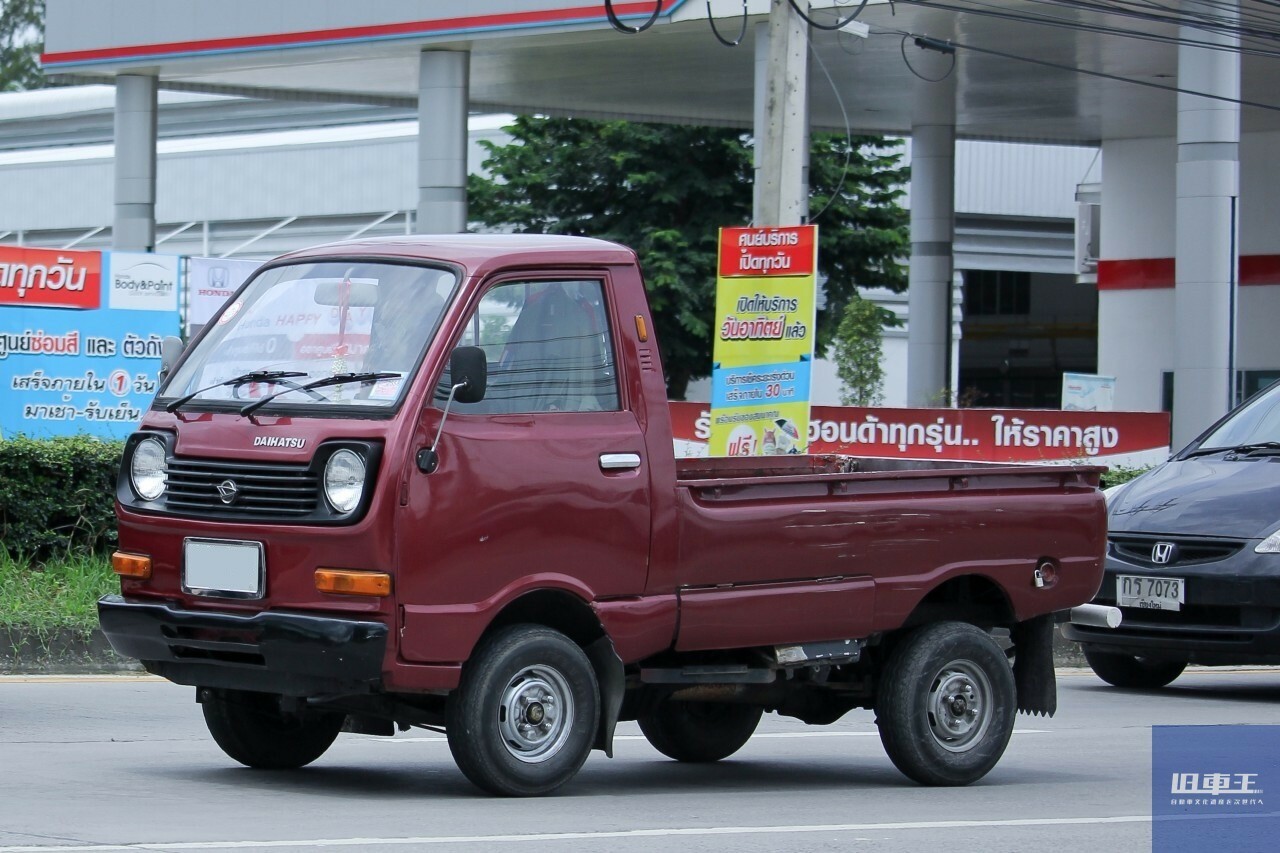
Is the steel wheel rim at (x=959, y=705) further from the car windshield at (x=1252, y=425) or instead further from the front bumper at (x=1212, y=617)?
the car windshield at (x=1252, y=425)

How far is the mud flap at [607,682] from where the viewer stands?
788 centimetres

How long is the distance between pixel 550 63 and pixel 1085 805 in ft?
71.9

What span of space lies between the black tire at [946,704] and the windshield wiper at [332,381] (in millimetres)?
2646

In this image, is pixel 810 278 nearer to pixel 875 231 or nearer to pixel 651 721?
pixel 651 721

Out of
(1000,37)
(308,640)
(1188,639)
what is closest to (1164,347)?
(1000,37)

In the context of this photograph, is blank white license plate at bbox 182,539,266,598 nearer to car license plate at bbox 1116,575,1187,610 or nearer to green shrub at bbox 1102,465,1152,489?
car license plate at bbox 1116,575,1187,610

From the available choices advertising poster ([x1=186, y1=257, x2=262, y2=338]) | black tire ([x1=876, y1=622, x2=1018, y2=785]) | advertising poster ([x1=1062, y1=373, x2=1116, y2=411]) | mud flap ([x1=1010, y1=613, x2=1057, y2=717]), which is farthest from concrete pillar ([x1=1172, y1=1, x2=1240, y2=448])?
black tire ([x1=876, y1=622, x2=1018, y2=785])

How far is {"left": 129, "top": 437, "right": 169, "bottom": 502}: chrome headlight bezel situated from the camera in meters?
7.80

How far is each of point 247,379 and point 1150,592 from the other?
20.3 feet

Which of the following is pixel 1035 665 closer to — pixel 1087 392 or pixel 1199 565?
pixel 1199 565

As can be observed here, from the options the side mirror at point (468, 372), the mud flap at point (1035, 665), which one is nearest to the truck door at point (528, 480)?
the side mirror at point (468, 372)

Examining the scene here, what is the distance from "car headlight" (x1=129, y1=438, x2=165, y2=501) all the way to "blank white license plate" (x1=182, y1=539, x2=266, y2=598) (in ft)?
1.06

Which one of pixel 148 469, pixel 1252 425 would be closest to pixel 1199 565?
pixel 1252 425

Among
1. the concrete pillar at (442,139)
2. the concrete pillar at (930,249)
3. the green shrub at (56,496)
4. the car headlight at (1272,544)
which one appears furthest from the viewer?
the concrete pillar at (930,249)
